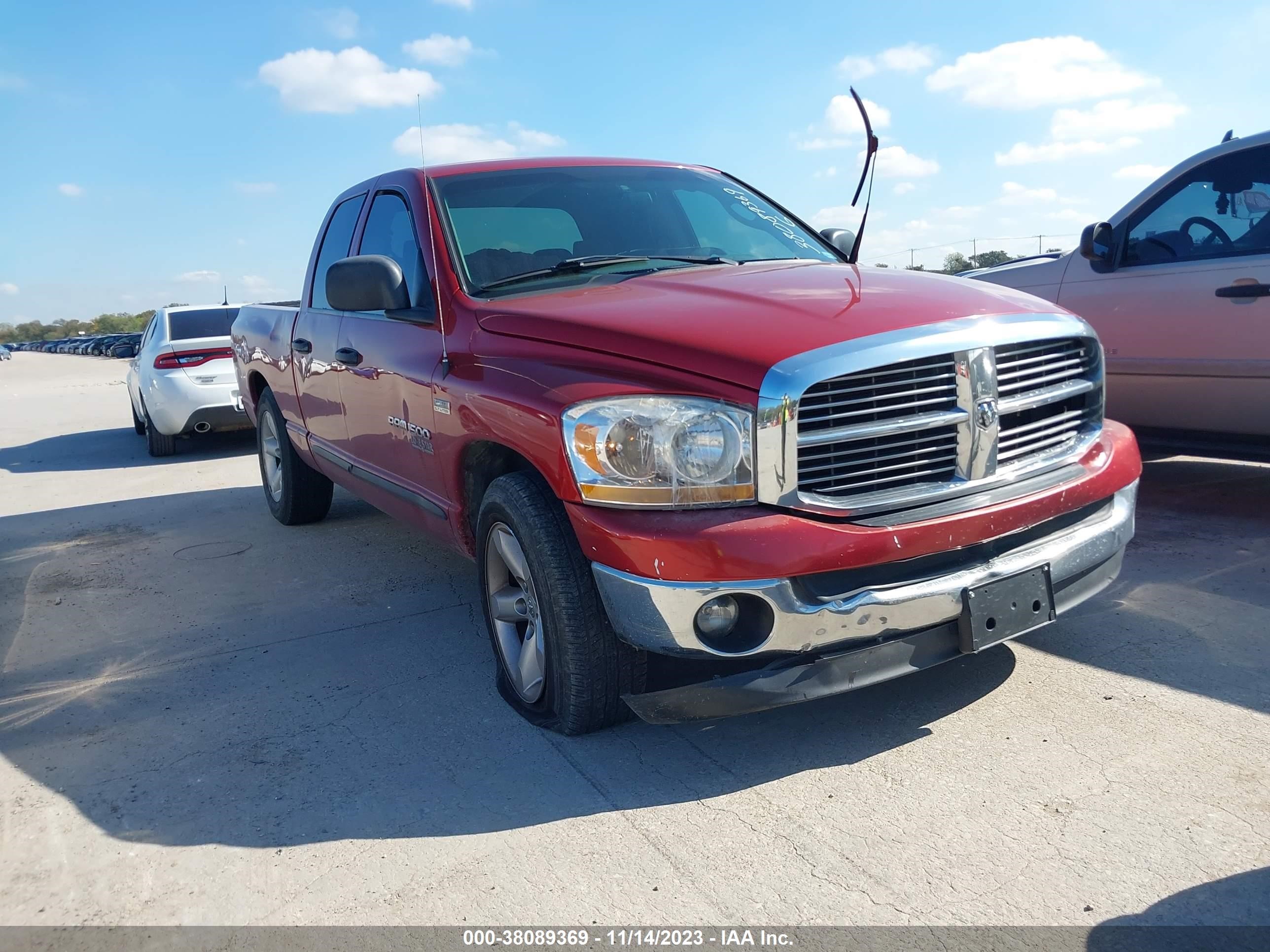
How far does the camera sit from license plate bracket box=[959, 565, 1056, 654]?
9.13 ft

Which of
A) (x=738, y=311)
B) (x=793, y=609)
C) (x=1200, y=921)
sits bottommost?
(x=1200, y=921)

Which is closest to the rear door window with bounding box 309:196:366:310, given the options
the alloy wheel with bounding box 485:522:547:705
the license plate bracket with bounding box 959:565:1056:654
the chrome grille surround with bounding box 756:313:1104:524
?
the alloy wheel with bounding box 485:522:547:705

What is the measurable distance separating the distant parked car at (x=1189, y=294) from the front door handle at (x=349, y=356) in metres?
3.90

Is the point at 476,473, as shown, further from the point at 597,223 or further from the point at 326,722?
the point at 597,223

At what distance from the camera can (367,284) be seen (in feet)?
12.5

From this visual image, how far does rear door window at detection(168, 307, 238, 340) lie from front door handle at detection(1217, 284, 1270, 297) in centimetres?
895

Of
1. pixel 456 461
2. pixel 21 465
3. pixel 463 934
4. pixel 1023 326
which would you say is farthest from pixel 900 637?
pixel 21 465

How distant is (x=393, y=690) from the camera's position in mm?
3732

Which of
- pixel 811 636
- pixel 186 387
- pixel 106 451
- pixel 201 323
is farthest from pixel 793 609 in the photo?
pixel 106 451

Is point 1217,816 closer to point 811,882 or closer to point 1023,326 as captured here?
point 811,882

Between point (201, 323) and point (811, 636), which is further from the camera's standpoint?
point (201, 323)

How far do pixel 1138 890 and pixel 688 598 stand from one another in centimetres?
120

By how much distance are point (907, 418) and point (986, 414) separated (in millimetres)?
267

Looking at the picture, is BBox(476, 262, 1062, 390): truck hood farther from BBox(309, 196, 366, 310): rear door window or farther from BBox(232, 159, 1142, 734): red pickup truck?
BBox(309, 196, 366, 310): rear door window
